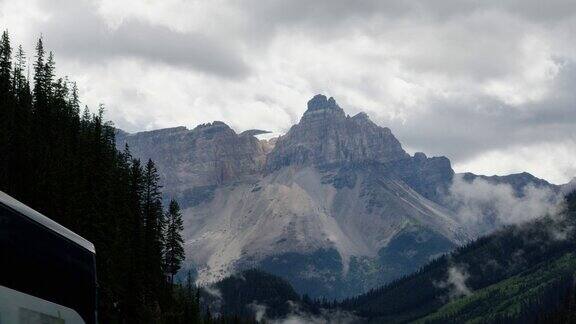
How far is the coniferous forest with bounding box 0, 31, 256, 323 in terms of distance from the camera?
6644 cm

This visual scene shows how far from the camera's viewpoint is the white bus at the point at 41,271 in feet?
63.9

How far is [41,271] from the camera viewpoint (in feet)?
70.3

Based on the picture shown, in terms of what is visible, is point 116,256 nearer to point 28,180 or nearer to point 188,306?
point 28,180

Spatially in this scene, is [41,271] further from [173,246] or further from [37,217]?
[173,246]

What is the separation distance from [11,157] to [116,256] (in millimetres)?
16090

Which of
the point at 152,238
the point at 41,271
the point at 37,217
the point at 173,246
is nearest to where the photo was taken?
the point at 41,271

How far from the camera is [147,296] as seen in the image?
283ft

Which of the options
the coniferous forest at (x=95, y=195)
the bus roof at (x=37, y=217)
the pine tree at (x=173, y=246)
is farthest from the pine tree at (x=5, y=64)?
the bus roof at (x=37, y=217)

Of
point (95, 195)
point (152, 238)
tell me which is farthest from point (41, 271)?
point (152, 238)

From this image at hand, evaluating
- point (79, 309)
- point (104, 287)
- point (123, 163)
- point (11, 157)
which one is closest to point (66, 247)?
point (79, 309)

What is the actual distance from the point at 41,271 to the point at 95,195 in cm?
5093

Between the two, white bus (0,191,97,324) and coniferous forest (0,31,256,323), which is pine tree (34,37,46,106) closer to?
coniferous forest (0,31,256,323)

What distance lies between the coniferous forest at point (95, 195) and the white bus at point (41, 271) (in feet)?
128

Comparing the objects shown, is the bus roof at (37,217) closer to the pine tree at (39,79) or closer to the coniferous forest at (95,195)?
the coniferous forest at (95,195)
